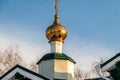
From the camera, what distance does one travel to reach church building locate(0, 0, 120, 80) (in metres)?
15.6

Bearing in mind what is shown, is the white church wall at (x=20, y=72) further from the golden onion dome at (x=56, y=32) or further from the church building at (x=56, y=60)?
the golden onion dome at (x=56, y=32)

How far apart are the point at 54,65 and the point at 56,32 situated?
233 cm

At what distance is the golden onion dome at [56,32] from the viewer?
20234mm

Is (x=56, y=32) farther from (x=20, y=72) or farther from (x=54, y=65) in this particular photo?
(x=20, y=72)

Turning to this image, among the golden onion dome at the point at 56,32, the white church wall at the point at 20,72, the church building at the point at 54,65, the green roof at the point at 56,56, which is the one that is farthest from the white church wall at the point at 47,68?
the white church wall at the point at 20,72

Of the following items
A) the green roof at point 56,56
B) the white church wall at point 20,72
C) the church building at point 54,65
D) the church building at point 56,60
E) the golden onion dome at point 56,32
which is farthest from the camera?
the golden onion dome at point 56,32

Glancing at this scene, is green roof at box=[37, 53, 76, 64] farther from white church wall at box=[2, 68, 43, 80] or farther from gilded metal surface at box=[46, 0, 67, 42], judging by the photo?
white church wall at box=[2, 68, 43, 80]

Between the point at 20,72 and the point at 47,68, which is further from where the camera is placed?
the point at 47,68

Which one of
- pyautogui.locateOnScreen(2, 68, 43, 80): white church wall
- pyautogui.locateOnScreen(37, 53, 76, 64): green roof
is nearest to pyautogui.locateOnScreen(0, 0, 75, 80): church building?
pyautogui.locateOnScreen(37, 53, 76, 64): green roof

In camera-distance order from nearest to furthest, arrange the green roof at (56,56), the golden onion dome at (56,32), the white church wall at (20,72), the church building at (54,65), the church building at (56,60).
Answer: the white church wall at (20,72), the church building at (54,65), the church building at (56,60), the green roof at (56,56), the golden onion dome at (56,32)

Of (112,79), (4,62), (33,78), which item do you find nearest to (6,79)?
(33,78)

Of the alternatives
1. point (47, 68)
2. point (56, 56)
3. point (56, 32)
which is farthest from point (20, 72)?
point (56, 32)

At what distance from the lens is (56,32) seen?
20.5 metres

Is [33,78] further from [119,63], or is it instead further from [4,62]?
[4,62]
